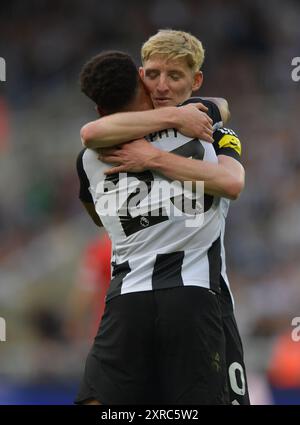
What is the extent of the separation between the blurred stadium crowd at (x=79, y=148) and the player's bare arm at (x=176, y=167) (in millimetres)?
5109

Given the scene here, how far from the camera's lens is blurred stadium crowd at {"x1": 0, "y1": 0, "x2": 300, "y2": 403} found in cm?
916

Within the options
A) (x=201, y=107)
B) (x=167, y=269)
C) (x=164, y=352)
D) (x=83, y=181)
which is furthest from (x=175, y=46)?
(x=164, y=352)

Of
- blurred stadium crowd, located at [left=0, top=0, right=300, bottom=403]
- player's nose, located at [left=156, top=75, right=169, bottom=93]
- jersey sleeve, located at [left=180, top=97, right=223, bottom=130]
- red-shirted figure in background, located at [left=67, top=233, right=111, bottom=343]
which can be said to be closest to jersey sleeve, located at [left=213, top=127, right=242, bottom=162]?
jersey sleeve, located at [left=180, top=97, right=223, bottom=130]

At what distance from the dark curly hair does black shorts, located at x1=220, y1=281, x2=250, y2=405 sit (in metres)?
0.81

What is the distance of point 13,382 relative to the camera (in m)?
8.41

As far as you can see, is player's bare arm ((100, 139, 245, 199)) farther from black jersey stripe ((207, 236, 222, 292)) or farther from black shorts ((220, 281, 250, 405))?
black shorts ((220, 281, 250, 405))

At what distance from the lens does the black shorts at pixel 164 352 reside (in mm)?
3127

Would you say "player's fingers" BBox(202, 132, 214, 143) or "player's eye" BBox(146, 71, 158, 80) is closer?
"player's fingers" BBox(202, 132, 214, 143)

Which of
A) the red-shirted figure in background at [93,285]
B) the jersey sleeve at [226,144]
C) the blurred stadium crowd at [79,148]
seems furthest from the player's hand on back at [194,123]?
the blurred stadium crowd at [79,148]

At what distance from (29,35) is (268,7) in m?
3.10

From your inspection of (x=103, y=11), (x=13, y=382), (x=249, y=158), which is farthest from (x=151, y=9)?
(x=13, y=382)

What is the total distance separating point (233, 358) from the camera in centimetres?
346

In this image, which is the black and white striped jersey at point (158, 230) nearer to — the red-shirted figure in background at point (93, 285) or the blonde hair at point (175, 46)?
the blonde hair at point (175, 46)

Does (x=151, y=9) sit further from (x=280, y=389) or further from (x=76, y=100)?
(x=280, y=389)
